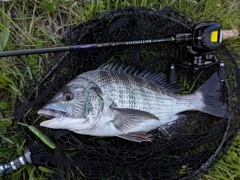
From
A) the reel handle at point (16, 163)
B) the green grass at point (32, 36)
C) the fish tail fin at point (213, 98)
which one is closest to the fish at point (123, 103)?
the fish tail fin at point (213, 98)

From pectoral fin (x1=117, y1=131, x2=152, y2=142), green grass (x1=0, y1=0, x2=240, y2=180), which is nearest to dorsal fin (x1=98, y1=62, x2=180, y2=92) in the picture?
pectoral fin (x1=117, y1=131, x2=152, y2=142)

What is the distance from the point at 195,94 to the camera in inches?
100

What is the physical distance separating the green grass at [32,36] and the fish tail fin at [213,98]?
1.58 ft

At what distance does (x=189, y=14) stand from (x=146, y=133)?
1235mm

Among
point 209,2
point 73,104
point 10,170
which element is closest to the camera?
point 73,104

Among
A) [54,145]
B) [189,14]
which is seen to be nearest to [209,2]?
[189,14]

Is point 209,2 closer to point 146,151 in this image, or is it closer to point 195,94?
point 195,94

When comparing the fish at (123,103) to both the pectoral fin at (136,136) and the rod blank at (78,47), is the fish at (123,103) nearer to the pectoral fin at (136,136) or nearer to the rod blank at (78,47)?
the pectoral fin at (136,136)

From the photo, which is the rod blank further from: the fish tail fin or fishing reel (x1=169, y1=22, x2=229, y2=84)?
the fish tail fin

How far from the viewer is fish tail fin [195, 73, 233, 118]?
2.52 meters

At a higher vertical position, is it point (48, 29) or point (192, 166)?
point (48, 29)

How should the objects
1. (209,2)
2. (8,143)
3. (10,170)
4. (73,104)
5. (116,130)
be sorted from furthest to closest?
(209,2), (8,143), (10,170), (116,130), (73,104)

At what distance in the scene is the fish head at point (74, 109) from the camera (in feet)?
6.90

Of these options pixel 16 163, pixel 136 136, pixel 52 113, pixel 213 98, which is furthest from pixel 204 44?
pixel 16 163
